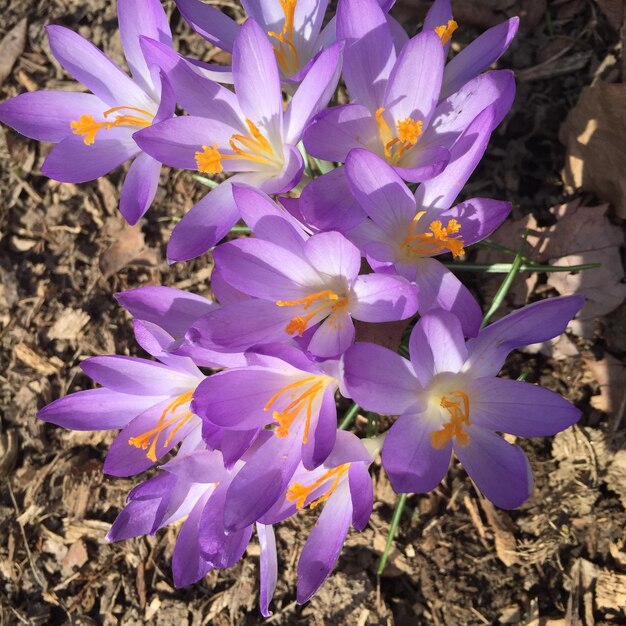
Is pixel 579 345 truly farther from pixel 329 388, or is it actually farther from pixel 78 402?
pixel 78 402

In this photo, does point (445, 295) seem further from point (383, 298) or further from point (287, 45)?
point (287, 45)

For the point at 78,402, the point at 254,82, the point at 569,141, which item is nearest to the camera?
the point at 254,82

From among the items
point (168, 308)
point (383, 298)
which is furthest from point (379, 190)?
point (168, 308)

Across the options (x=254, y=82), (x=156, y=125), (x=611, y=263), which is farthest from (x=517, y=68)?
(x=156, y=125)

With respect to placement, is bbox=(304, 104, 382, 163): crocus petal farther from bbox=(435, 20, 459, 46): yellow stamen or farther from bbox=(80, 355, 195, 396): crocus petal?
bbox=(80, 355, 195, 396): crocus petal

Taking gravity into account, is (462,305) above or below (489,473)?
above

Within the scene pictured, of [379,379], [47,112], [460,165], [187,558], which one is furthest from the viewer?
[47,112]
